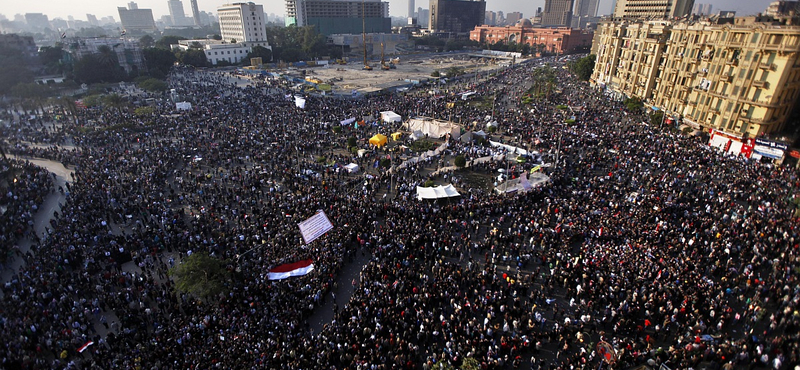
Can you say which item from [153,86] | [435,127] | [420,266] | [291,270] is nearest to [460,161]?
[435,127]

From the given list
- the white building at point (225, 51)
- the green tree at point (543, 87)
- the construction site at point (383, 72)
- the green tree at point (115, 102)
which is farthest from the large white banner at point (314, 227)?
the white building at point (225, 51)

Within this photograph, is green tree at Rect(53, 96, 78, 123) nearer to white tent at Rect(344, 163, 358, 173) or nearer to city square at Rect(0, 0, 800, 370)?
city square at Rect(0, 0, 800, 370)

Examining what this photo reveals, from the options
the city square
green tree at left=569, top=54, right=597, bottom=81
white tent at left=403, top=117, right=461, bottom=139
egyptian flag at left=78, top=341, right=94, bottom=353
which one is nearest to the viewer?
the city square

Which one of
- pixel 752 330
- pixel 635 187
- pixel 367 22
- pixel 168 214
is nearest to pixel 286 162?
pixel 168 214

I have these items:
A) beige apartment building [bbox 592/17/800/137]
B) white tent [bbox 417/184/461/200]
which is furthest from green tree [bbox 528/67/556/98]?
white tent [bbox 417/184/461/200]

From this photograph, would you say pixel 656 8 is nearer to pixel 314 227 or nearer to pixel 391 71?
pixel 391 71

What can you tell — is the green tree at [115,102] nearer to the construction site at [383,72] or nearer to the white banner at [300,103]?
the white banner at [300,103]

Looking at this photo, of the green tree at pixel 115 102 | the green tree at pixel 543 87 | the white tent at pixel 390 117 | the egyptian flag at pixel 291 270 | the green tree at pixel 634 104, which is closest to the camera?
the egyptian flag at pixel 291 270
